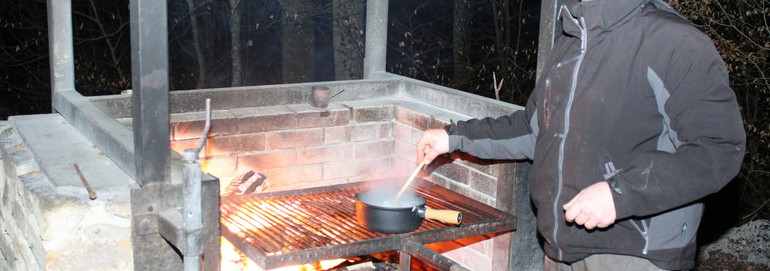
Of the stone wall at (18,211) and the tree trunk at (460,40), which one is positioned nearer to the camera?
the stone wall at (18,211)

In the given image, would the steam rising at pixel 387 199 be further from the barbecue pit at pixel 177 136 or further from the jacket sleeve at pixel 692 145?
the jacket sleeve at pixel 692 145

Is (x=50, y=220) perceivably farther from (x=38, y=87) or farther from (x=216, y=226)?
(x=38, y=87)

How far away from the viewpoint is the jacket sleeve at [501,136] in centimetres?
298

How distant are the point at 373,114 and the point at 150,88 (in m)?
2.33

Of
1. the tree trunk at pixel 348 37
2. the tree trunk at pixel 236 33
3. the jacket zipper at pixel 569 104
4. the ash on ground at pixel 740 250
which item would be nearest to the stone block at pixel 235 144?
the jacket zipper at pixel 569 104

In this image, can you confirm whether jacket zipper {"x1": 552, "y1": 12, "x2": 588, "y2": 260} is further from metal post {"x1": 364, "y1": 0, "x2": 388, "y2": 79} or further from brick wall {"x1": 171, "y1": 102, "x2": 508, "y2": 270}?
metal post {"x1": 364, "y1": 0, "x2": 388, "y2": 79}

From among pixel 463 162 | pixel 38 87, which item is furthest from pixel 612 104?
pixel 38 87

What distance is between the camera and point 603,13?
2.40m

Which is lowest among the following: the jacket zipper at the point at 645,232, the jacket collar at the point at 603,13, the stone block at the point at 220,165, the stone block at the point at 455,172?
the stone block at the point at 220,165

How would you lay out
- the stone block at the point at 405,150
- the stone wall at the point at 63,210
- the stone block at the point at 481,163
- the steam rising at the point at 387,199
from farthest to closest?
the stone block at the point at 405,150, the stone block at the point at 481,163, the steam rising at the point at 387,199, the stone wall at the point at 63,210

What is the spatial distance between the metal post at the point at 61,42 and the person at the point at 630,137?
302 cm

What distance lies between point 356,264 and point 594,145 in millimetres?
2201

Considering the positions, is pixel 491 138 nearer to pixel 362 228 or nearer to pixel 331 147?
pixel 362 228

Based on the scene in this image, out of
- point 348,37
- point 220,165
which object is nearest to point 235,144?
point 220,165
